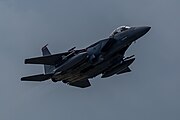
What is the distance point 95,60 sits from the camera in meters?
100

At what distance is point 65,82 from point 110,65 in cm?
627

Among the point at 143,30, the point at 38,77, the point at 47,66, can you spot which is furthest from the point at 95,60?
the point at 47,66

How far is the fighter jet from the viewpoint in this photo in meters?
99.9

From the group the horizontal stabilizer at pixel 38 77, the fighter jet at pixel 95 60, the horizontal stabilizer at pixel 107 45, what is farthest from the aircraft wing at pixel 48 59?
the horizontal stabilizer at pixel 107 45

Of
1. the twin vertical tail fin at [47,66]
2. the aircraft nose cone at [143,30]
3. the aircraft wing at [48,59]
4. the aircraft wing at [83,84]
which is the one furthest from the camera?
the aircraft wing at [83,84]

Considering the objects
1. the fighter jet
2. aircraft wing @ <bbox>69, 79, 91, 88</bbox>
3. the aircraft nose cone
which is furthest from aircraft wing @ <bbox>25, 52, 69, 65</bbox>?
the aircraft nose cone

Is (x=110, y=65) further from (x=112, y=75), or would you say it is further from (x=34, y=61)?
(x=34, y=61)

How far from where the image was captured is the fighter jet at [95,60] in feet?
328

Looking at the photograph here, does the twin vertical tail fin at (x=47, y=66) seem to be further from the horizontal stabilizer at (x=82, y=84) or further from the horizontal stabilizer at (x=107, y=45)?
the horizontal stabilizer at (x=107, y=45)

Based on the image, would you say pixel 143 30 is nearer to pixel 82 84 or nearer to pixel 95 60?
pixel 95 60

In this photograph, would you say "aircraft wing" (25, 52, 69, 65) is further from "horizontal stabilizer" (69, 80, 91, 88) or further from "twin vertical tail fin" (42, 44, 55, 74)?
"horizontal stabilizer" (69, 80, 91, 88)

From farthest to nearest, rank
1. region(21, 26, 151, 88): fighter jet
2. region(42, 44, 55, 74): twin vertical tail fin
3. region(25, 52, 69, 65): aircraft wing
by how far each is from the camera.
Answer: region(42, 44, 55, 74): twin vertical tail fin → region(25, 52, 69, 65): aircraft wing → region(21, 26, 151, 88): fighter jet

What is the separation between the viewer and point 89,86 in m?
109

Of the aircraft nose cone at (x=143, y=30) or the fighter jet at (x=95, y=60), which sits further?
the fighter jet at (x=95, y=60)
